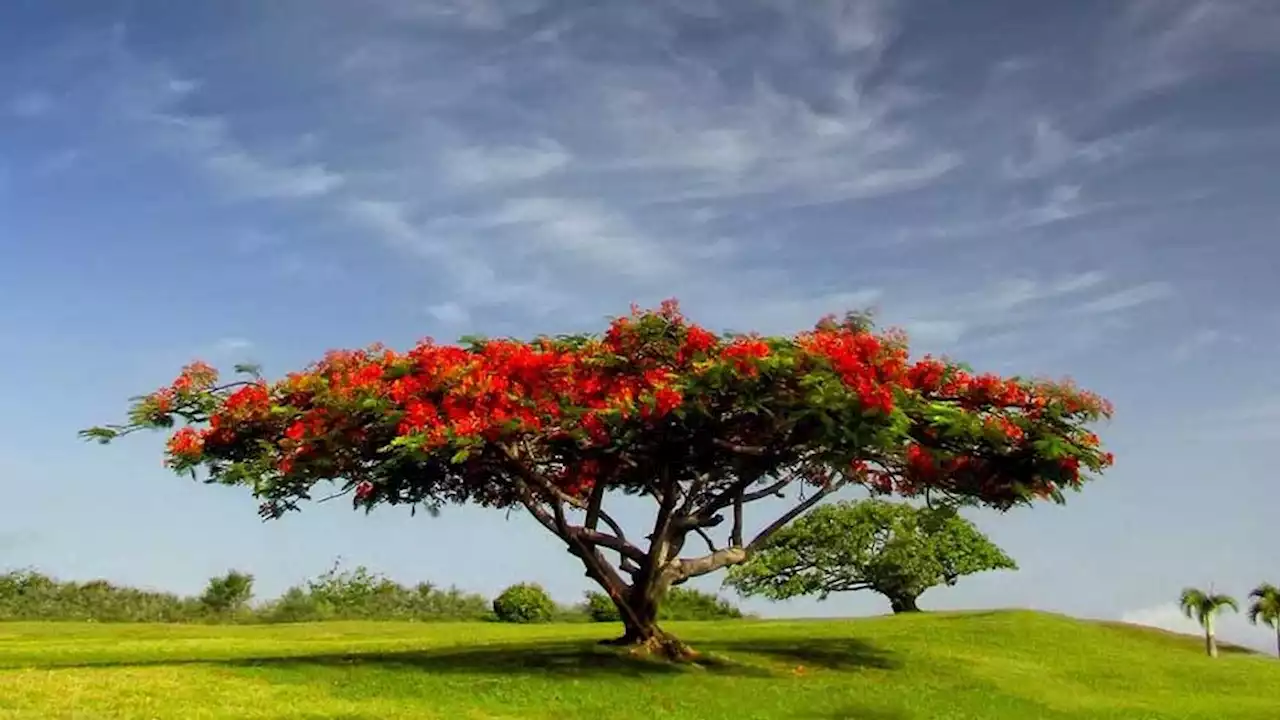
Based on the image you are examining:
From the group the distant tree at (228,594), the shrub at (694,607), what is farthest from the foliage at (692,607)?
the distant tree at (228,594)

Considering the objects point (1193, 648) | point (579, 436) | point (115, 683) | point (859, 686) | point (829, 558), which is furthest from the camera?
point (829, 558)

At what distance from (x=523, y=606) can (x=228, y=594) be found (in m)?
18.4

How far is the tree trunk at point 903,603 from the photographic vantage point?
201 feet

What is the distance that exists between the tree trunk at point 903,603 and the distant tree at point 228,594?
35.8 meters

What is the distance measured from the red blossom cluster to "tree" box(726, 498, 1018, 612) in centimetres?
2939

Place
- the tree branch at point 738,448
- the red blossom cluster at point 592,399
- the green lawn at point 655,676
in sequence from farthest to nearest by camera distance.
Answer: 1. the tree branch at point 738,448
2. the red blossom cluster at point 592,399
3. the green lawn at point 655,676

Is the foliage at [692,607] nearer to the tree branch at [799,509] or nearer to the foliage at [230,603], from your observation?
the foliage at [230,603]

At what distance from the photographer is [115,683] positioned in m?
25.3

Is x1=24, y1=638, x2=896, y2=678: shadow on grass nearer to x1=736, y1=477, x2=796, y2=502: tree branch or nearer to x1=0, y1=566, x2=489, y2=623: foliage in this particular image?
x1=736, y1=477, x2=796, y2=502: tree branch

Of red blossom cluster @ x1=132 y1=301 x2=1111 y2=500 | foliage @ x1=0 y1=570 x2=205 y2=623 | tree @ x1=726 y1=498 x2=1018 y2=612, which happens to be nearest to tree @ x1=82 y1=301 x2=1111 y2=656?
red blossom cluster @ x1=132 y1=301 x2=1111 y2=500

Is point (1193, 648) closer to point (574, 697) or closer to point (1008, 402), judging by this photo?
point (1008, 402)

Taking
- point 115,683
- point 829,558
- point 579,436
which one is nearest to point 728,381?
point 579,436

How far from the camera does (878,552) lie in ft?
198

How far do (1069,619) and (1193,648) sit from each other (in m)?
8.32
